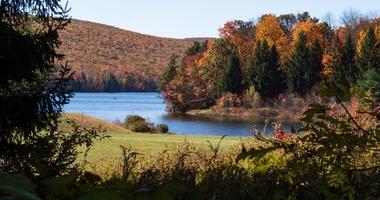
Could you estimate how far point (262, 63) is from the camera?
2842 inches

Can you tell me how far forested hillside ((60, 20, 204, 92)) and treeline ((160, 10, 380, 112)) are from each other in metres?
56.8

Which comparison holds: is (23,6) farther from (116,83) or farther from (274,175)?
(116,83)

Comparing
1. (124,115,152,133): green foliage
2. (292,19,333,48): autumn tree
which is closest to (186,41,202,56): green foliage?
(292,19,333,48): autumn tree

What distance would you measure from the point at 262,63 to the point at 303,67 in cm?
489

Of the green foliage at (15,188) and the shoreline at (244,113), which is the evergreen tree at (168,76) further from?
the green foliage at (15,188)

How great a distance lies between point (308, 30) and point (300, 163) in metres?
A: 77.5

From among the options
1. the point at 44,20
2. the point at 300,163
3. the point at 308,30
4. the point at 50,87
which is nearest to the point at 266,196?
the point at 300,163

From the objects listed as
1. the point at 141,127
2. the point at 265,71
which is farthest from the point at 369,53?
the point at 141,127

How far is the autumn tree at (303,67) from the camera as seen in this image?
70.8 m

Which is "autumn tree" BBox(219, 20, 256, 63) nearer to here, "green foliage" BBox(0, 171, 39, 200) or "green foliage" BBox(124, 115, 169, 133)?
"green foliage" BBox(124, 115, 169, 133)

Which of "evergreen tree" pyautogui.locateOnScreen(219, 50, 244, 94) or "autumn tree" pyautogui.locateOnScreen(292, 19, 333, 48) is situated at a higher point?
"autumn tree" pyautogui.locateOnScreen(292, 19, 333, 48)

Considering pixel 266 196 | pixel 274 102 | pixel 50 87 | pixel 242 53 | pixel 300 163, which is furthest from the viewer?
pixel 242 53

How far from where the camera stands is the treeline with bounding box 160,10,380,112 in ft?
227

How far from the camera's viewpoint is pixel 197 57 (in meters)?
85.0
